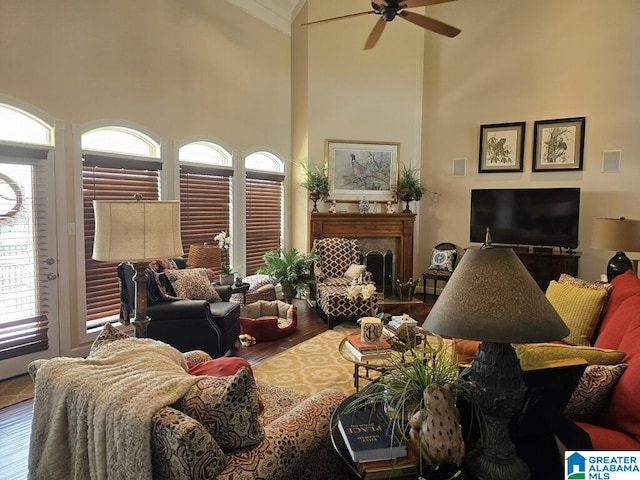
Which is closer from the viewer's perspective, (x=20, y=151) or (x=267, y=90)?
(x=20, y=151)

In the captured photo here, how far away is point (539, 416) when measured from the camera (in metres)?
1.54

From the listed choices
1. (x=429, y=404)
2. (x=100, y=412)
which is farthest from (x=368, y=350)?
(x=100, y=412)

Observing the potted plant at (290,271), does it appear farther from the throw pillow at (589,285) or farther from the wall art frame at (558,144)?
the wall art frame at (558,144)

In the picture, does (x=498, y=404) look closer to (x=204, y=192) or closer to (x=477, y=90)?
(x=204, y=192)

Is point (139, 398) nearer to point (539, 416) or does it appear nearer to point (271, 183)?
point (539, 416)

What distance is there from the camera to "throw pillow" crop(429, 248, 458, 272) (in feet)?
22.1

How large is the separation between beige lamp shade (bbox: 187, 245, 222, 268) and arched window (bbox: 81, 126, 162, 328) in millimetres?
806

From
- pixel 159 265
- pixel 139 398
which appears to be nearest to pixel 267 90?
pixel 159 265

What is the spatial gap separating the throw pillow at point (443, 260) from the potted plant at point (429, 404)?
5.37m

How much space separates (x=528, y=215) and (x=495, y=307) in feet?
18.3

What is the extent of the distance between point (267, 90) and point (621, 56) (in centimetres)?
496

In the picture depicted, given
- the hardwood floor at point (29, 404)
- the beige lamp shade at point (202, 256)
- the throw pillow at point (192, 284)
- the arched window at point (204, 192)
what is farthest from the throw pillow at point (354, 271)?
the throw pillow at point (192, 284)

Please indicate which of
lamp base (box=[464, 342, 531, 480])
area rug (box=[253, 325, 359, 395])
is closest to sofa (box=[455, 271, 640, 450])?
lamp base (box=[464, 342, 531, 480])

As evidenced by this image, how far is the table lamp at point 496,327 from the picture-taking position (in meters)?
1.20
